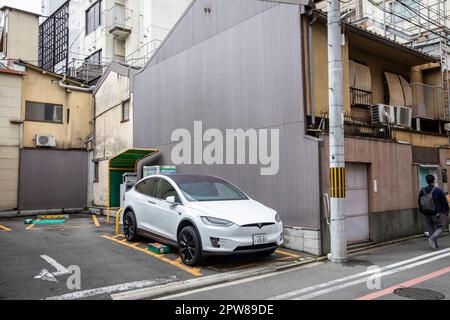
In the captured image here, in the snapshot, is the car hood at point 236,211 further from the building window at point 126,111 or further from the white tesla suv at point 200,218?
the building window at point 126,111

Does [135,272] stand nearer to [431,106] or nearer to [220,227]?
[220,227]

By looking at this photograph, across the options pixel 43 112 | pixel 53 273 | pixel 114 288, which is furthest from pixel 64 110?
pixel 114 288

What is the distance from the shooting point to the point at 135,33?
25969 mm

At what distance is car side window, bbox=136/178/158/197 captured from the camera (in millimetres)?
8891

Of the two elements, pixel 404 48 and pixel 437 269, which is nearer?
pixel 437 269

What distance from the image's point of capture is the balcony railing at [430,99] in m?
14.6

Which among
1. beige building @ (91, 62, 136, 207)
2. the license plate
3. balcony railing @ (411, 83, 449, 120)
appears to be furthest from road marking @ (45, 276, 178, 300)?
→ balcony railing @ (411, 83, 449, 120)

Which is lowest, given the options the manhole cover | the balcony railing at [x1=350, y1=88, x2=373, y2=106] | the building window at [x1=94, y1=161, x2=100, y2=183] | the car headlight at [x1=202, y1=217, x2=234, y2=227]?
the manhole cover

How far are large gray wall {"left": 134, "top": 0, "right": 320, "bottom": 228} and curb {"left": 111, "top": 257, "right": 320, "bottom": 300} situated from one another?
86.7 inches

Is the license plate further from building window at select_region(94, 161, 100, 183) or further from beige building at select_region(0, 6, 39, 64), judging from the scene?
beige building at select_region(0, 6, 39, 64)

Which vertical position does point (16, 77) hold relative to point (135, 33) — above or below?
below

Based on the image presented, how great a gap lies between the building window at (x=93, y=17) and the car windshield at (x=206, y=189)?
22.4 meters
